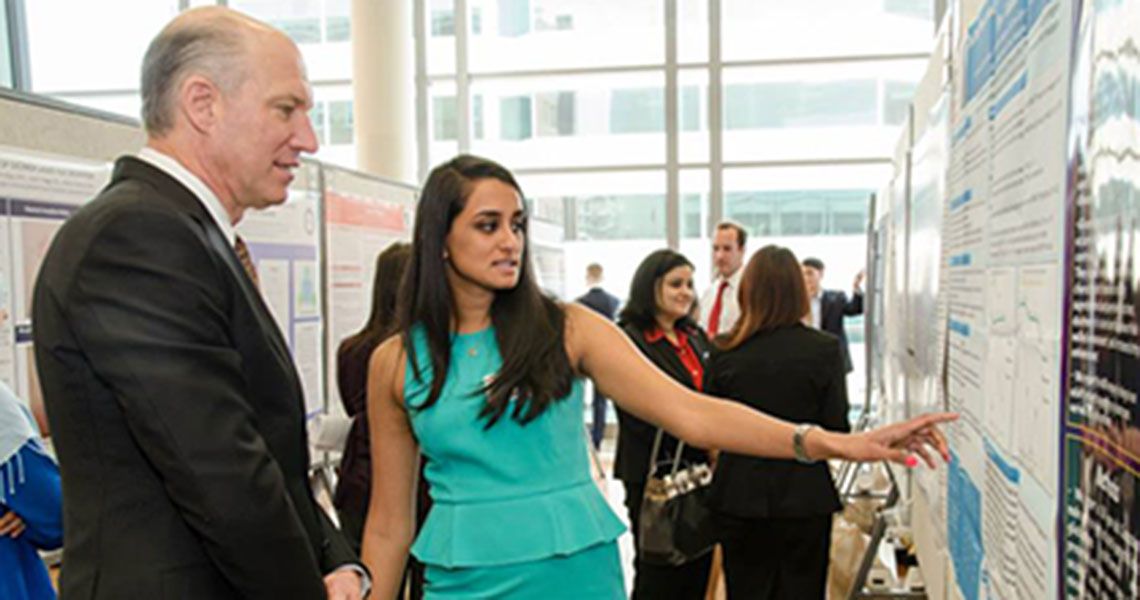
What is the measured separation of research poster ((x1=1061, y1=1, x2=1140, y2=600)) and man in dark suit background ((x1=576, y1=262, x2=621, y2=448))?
6.63 metres

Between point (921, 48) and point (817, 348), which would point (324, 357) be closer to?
point (817, 348)

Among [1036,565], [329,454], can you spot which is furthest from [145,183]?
[329,454]

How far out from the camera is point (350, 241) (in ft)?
14.0

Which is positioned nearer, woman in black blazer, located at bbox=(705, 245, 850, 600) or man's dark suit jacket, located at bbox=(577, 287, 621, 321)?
woman in black blazer, located at bbox=(705, 245, 850, 600)

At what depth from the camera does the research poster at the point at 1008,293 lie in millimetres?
1127

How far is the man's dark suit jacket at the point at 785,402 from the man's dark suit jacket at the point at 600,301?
186 inches

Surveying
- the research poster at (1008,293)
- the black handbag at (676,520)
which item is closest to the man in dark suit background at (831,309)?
the black handbag at (676,520)

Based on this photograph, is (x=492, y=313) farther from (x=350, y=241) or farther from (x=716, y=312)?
(x=716, y=312)

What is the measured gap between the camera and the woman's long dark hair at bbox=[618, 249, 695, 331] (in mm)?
3373

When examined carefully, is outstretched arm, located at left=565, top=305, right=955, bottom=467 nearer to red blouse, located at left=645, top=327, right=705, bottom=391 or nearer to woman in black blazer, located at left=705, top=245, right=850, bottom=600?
woman in black blazer, located at left=705, top=245, right=850, bottom=600

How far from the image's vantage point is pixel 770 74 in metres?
7.89

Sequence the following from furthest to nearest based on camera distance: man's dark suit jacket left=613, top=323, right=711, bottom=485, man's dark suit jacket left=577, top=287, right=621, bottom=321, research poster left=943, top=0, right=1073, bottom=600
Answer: man's dark suit jacket left=577, top=287, right=621, bottom=321, man's dark suit jacket left=613, top=323, right=711, bottom=485, research poster left=943, top=0, right=1073, bottom=600

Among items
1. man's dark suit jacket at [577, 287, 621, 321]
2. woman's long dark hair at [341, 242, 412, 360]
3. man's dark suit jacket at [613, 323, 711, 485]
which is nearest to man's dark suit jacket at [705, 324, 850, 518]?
man's dark suit jacket at [613, 323, 711, 485]

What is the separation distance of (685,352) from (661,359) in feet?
0.57
